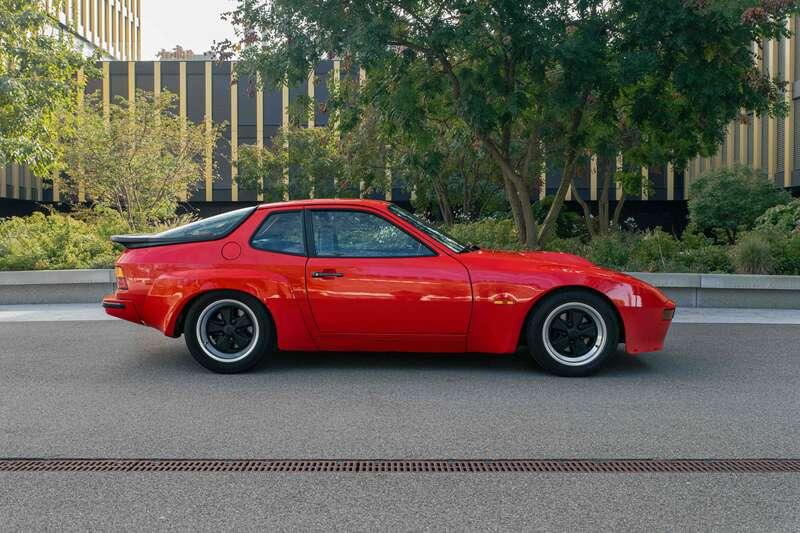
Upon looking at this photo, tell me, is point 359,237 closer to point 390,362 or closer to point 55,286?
point 390,362

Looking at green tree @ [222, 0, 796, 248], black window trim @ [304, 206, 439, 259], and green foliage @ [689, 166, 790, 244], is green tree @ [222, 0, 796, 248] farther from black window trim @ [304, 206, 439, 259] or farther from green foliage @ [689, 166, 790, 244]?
green foliage @ [689, 166, 790, 244]

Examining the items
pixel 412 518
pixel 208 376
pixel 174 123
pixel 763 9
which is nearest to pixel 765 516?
pixel 412 518

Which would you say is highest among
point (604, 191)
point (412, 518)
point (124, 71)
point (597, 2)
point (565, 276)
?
point (124, 71)

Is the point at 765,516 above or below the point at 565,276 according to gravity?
below

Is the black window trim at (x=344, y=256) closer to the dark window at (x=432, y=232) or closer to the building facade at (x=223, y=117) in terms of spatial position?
the dark window at (x=432, y=232)

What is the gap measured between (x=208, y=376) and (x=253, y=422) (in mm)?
1726

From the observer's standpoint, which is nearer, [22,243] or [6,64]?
[22,243]

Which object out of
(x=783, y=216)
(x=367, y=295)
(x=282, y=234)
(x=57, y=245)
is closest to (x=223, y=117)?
(x=783, y=216)

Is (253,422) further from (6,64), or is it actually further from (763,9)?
(6,64)

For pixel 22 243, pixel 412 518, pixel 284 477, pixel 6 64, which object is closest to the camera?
pixel 412 518

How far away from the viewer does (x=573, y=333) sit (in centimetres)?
724

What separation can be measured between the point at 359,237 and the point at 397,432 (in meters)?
2.42

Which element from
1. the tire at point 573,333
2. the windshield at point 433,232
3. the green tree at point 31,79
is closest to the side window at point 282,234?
the windshield at point 433,232

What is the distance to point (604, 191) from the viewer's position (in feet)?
80.8
